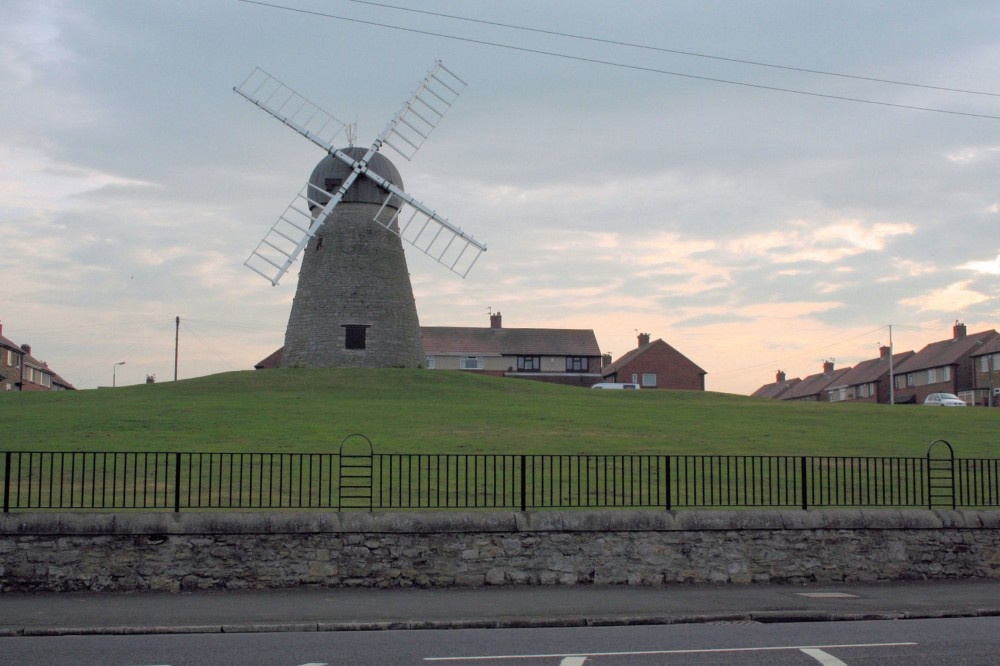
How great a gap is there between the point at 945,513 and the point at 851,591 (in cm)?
275

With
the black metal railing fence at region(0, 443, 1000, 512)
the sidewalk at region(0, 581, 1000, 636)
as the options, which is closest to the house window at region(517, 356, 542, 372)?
the black metal railing fence at region(0, 443, 1000, 512)

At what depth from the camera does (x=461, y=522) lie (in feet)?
50.6

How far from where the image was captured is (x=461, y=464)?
23547 millimetres

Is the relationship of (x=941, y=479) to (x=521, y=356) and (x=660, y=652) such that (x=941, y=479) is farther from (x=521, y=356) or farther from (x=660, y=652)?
(x=521, y=356)

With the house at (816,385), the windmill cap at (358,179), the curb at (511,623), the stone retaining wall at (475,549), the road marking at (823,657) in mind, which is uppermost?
the windmill cap at (358,179)

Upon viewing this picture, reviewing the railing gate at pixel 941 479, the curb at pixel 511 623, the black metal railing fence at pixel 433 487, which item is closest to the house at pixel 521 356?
the railing gate at pixel 941 479

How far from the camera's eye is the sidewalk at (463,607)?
40.5ft

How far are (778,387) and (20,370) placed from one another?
9083cm

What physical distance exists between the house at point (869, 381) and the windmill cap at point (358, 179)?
6604 centimetres

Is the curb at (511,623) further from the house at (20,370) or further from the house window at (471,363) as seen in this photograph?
the house window at (471,363)

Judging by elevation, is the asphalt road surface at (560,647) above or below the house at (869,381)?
below

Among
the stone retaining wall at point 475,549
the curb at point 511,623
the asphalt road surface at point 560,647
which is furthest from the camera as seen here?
the stone retaining wall at point 475,549

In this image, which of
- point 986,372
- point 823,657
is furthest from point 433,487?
point 986,372

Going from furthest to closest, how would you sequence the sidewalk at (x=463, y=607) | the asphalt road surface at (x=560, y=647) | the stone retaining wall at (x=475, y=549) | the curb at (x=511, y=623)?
the stone retaining wall at (x=475, y=549) → the sidewalk at (x=463, y=607) → the curb at (x=511, y=623) → the asphalt road surface at (x=560, y=647)
